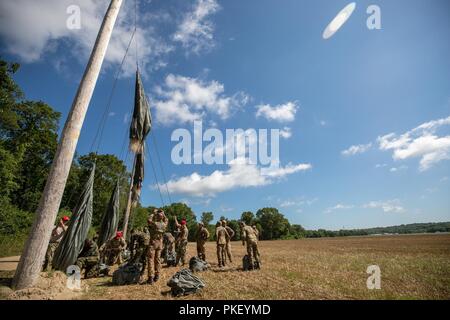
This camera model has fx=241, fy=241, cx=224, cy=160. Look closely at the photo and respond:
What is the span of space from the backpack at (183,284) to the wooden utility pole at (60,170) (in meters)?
3.35

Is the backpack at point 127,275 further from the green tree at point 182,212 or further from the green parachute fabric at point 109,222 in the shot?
the green tree at point 182,212

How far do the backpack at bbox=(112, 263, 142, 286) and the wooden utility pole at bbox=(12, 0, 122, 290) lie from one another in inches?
105

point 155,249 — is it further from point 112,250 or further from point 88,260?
point 112,250

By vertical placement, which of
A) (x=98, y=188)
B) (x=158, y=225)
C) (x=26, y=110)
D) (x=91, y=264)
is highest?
(x=26, y=110)

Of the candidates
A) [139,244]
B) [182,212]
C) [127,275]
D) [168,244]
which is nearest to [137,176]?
[168,244]

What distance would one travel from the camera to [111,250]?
12.5 meters

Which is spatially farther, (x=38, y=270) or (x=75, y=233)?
(x=75, y=233)

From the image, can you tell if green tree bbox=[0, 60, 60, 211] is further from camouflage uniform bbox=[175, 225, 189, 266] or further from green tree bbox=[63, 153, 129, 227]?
camouflage uniform bbox=[175, 225, 189, 266]

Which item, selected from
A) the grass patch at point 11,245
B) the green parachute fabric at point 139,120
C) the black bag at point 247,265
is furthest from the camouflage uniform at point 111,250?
the grass patch at point 11,245

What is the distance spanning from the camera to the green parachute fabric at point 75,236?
8.68 m
